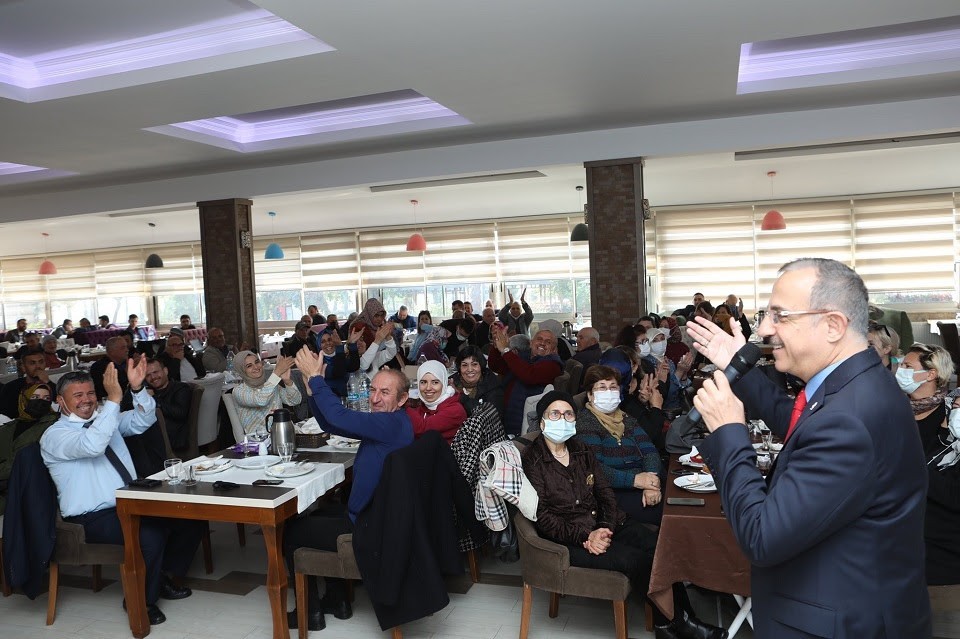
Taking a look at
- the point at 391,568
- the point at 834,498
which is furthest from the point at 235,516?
the point at 834,498

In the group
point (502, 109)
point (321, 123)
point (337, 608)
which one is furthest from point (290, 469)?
point (321, 123)

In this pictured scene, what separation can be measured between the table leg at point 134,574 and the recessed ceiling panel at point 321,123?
5126 millimetres

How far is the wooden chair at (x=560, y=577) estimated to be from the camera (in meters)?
3.19

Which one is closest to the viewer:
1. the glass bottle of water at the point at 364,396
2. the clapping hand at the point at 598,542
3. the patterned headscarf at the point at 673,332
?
the clapping hand at the point at 598,542

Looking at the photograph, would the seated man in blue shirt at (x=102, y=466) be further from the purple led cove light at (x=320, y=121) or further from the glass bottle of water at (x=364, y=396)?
the purple led cove light at (x=320, y=121)

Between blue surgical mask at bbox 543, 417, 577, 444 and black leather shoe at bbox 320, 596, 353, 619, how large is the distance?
4.60 ft

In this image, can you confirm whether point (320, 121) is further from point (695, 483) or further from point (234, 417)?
point (695, 483)

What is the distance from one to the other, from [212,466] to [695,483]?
8.09ft

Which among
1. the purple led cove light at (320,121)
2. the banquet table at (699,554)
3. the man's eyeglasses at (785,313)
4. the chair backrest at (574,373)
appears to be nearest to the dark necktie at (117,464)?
the banquet table at (699,554)

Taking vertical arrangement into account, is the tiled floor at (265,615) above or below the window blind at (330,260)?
below

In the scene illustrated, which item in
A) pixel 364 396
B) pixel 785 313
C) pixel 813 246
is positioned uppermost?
pixel 813 246

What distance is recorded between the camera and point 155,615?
12.8 feet

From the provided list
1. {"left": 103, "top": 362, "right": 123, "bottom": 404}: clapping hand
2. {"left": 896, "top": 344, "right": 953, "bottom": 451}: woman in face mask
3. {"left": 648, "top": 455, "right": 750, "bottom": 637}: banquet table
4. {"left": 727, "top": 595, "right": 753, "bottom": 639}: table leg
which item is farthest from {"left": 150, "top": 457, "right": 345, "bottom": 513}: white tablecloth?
{"left": 896, "top": 344, "right": 953, "bottom": 451}: woman in face mask

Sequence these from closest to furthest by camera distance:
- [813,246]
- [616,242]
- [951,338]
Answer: [616,242]
[951,338]
[813,246]
